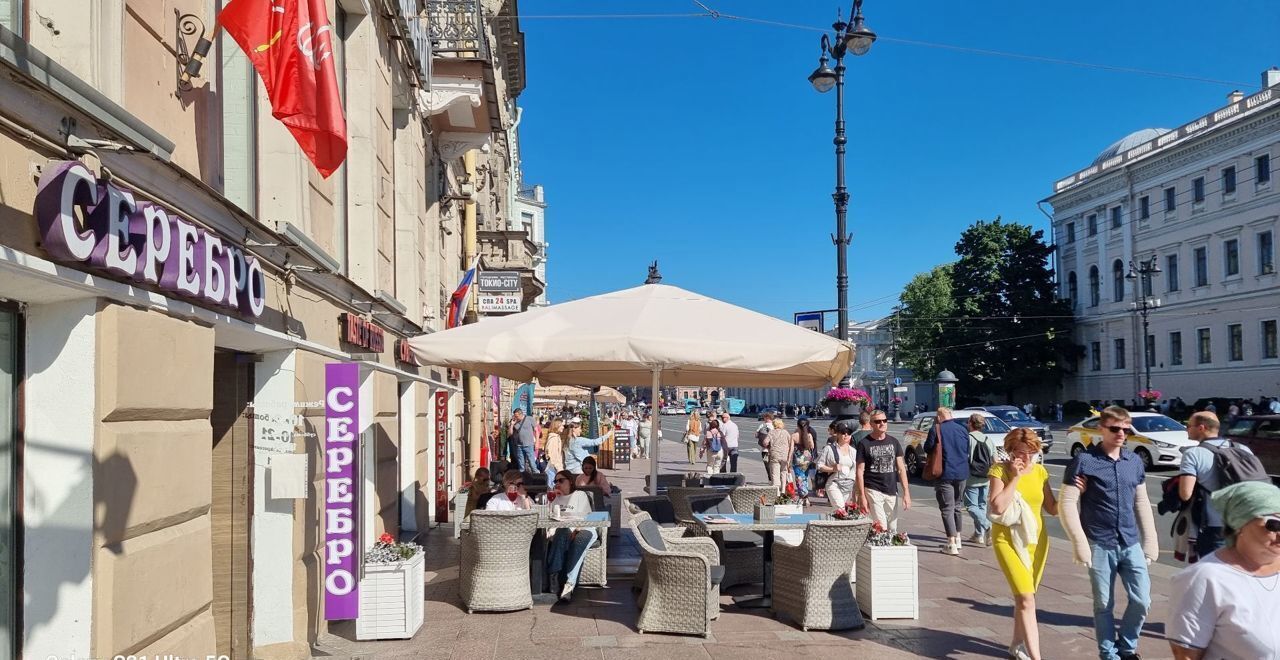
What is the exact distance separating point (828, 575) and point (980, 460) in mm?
5289

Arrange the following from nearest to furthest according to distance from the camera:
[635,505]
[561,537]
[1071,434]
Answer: [561,537] → [635,505] → [1071,434]

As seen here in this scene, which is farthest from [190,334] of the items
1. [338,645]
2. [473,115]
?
[473,115]

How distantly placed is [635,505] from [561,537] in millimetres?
1245

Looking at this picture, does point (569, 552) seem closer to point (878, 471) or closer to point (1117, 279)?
point (878, 471)

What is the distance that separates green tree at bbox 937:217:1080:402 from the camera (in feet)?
203

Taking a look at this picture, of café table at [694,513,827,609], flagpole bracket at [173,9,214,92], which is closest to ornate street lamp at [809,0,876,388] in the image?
café table at [694,513,827,609]

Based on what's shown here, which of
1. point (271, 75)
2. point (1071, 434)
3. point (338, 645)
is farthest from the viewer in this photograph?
point (1071, 434)

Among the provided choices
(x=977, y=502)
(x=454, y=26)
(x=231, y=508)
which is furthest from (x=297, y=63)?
(x=977, y=502)

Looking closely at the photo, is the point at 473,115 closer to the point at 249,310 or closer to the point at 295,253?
the point at 295,253

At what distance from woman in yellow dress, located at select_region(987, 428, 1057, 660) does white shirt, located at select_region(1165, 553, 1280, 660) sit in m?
3.03

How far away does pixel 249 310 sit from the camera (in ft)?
18.0

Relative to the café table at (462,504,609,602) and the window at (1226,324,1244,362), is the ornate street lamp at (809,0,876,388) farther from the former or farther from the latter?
the window at (1226,324,1244,362)

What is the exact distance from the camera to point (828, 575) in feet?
24.0

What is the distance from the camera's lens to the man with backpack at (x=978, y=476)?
1178cm
